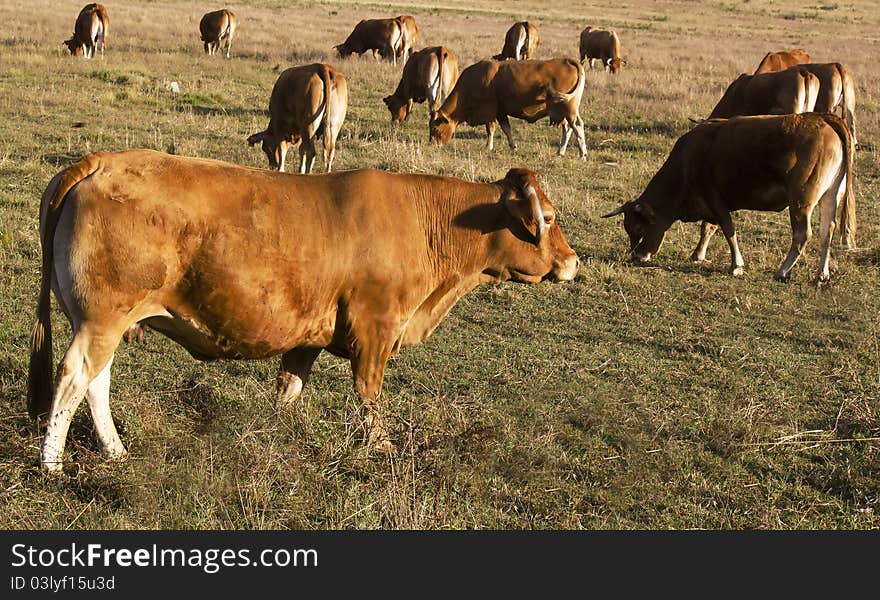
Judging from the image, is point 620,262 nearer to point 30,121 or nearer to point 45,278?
point 45,278

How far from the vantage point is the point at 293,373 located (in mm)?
5801

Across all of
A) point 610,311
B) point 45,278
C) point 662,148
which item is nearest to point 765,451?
point 610,311

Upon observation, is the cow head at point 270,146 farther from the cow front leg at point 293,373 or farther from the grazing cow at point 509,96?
the cow front leg at point 293,373

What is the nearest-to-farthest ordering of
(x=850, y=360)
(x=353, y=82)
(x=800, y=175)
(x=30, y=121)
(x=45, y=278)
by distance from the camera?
1. (x=45, y=278)
2. (x=850, y=360)
3. (x=800, y=175)
4. (x=30, y=121)
5. (x=353, y=82)

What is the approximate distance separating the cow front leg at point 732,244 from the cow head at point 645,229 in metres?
0.61

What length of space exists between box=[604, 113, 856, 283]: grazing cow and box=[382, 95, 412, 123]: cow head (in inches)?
319

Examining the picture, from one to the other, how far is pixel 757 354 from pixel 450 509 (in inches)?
143

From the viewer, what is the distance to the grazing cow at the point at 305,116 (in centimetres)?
1320

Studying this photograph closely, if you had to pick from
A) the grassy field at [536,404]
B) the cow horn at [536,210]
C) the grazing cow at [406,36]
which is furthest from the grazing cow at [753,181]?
the grazing cow at [406,36]

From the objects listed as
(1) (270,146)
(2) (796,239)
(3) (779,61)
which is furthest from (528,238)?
(3) (779,61)

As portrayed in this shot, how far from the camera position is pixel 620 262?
9.88 metres

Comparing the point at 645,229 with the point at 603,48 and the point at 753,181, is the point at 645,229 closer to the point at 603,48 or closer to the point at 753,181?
the point at 753,181

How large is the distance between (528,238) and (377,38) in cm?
2433

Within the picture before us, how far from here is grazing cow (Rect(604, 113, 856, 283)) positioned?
9.20 m
